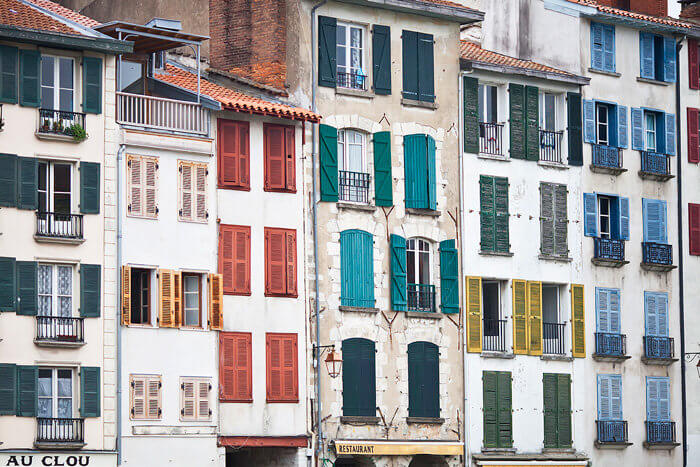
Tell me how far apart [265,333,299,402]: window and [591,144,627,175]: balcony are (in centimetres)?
1457

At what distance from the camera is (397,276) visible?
5691 cm

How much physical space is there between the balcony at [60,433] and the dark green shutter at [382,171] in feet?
41.1

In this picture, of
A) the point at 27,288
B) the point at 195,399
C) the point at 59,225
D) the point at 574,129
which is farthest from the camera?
the point at 574,129

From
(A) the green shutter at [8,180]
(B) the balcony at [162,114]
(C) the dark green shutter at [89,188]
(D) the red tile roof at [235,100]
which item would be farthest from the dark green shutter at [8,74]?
(D) the red tile roof at [235,100]

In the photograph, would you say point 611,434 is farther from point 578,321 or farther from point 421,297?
point 421,297

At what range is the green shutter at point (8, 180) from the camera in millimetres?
49062

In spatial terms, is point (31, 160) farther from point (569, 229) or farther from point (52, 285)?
point (569, 229)

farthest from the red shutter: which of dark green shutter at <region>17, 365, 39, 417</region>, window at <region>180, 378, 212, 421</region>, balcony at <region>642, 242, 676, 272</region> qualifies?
balcony at <region>642, 242, 676, 272</region>

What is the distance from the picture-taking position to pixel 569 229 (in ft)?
204

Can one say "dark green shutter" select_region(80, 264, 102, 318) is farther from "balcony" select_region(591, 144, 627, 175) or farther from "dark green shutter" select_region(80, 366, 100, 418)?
"balcony" select_region(591, 144, 627, 175)

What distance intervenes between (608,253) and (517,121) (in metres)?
5.75

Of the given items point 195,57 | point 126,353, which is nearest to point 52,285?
point 126,353

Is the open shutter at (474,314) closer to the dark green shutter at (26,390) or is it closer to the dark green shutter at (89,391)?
the dark green shutter at (89,391)

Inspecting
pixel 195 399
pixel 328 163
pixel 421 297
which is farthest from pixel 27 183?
pixel 421 297
